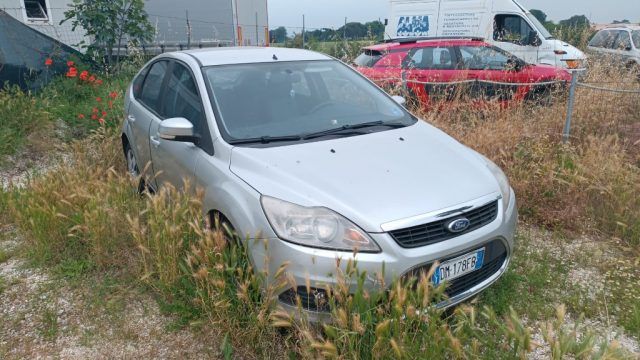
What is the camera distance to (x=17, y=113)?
6141 millimetres

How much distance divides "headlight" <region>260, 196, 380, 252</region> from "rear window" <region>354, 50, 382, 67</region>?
6266mm

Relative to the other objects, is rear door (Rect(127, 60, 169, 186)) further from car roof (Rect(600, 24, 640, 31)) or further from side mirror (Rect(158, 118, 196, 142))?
car roof (Rect(600, 24, 640, 31))

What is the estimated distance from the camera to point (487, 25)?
12781mm

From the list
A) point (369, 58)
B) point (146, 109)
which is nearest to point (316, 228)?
point (146, 109)

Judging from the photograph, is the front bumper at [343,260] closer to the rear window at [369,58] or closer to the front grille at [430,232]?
the front grille at [430,232]

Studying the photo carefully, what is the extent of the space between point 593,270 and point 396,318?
7.35 feet

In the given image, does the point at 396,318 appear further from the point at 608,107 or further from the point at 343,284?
the point at 608,107

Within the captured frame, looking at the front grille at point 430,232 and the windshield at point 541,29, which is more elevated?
the windshield at point 541,29

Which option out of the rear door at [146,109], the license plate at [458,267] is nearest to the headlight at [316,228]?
the license plate at [458,267]

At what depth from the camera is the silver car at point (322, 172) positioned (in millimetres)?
2248

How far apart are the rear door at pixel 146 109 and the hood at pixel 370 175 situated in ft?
5.05

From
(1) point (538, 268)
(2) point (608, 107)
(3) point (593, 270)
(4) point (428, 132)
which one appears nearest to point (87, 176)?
(4) point (428, 132)

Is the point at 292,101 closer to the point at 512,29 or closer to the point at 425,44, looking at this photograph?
the point at 425,44

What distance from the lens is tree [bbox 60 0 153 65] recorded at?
8.47 meters
